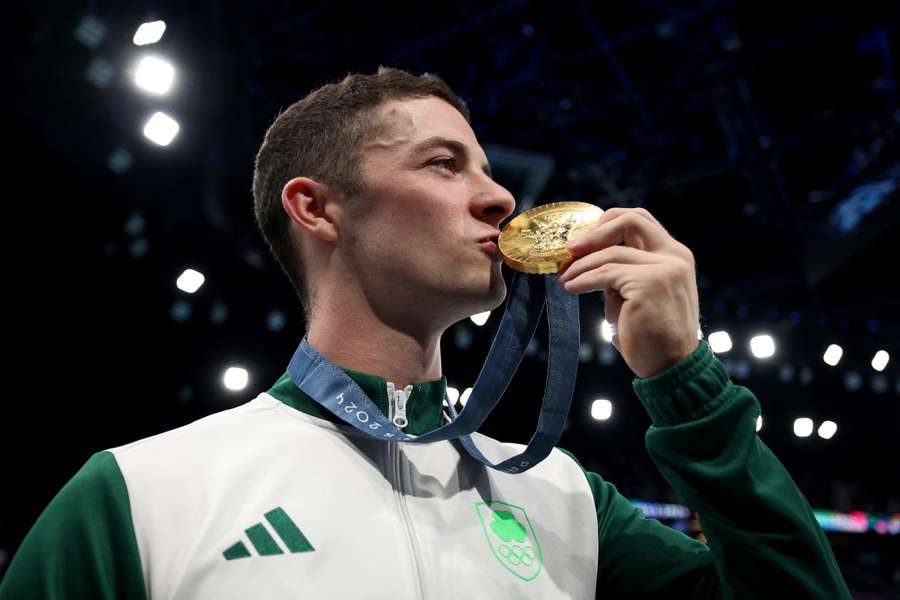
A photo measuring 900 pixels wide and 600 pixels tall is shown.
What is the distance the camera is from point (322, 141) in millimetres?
1928

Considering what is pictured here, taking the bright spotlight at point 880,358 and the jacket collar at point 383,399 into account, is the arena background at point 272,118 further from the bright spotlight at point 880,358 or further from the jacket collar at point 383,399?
the jacket collar at point 383,399

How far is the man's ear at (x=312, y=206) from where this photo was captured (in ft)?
6.01

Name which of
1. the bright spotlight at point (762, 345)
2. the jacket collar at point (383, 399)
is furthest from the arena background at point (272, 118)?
the jacket collar at point (383, 399)

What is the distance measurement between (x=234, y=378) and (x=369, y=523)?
16.2 feet

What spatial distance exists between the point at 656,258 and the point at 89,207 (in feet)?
15.0

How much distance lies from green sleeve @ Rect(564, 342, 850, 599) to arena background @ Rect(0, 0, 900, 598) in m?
3.43

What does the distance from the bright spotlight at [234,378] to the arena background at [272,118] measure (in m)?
0.03

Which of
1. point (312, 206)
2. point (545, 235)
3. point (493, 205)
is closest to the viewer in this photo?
point (545, 235)

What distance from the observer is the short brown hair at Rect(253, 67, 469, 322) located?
1860 millimetres

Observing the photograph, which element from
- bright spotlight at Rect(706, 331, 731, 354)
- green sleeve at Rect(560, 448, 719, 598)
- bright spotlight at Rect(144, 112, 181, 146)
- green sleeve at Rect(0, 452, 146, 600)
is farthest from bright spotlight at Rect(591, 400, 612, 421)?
→ green sleeve at Rect(0, 452, 146, 600)

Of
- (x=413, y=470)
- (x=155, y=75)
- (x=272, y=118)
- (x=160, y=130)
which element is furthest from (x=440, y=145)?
(x=272, y=118)

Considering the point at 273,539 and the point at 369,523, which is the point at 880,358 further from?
the point at 273,539

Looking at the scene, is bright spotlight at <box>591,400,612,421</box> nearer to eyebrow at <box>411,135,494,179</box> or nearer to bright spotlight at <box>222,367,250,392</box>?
bright spotlight at <box>222,367,250,392</box>

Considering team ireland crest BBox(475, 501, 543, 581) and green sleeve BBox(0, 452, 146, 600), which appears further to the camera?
team ireland crest BBox(475, 501, 543, 581)
